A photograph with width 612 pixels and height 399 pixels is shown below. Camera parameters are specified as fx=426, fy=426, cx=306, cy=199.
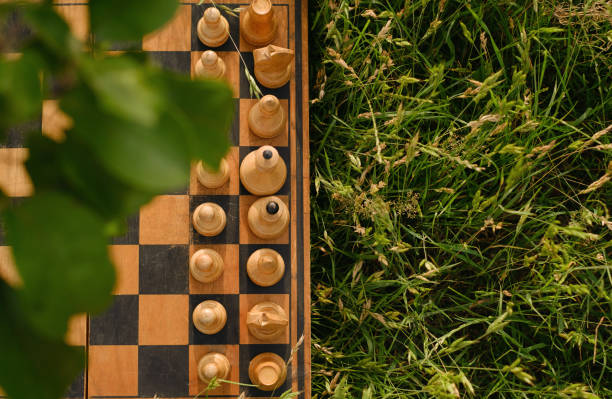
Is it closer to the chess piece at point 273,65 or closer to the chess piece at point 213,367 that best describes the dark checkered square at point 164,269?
the chess piece at point 213,367

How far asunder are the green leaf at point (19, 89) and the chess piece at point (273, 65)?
0.82 metres

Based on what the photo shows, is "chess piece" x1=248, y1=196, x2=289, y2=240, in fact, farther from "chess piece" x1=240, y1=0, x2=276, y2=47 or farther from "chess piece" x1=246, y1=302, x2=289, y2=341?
"chess piece" x1=240, y1=0, x2=276, y2=47

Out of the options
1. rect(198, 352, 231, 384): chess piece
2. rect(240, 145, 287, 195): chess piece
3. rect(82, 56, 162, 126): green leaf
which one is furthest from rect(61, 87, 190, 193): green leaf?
rect(198, 352, 231, 384): chess piece

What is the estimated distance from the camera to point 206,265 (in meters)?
1.02

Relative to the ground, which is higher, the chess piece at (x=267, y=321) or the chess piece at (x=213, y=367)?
the chess piece at (x=267, y=321)

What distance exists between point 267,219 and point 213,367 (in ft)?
1.22

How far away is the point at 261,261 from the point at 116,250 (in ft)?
1.28

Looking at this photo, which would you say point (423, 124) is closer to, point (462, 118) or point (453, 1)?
point (462, 118)

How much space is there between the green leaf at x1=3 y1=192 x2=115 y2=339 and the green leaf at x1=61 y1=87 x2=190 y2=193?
0.13 feet

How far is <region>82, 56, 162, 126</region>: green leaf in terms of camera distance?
220mm

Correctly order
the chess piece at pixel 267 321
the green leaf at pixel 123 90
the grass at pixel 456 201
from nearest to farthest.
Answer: the green leaf at pixel 123 90 → the chess piece at pixel 267 321 → the grass at pixel 456 201

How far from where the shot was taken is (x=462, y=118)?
52.1 inches

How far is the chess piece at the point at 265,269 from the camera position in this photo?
3.42ft

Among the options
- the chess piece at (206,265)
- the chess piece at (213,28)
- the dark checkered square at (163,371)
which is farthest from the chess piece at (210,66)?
the dark checkered square at (163,371)
